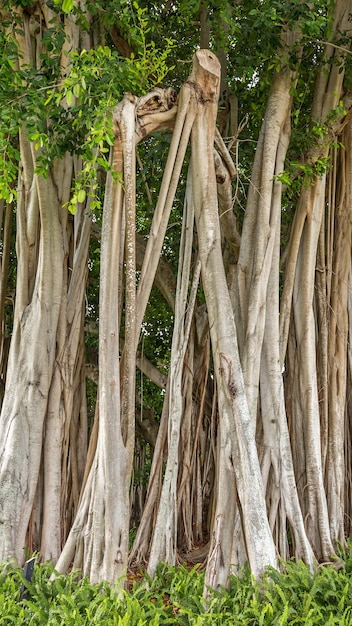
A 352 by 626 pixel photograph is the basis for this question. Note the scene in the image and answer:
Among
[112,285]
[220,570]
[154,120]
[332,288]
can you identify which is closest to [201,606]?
[220,570]

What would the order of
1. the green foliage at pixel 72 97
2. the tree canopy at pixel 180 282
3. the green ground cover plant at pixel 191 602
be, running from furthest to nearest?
the tree canopy at pixel 180 282 < the green foliage at pixel 72 97 < the green ground cover plant at pixel 191 602

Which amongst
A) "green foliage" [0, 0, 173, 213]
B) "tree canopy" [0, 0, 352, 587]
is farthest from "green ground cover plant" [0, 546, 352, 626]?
"green foliage" [0, 0, 173, 213]

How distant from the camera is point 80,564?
2998 millimetres

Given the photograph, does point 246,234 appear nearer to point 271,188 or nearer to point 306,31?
point 271,188

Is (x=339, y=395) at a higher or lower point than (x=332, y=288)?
lower

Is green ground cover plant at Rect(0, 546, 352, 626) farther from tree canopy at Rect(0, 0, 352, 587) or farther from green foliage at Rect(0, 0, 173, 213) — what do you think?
green foliage at Rect(0, 0, 173, 213)

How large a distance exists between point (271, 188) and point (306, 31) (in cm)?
97

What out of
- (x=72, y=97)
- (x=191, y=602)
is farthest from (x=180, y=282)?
(x=191, y=602)

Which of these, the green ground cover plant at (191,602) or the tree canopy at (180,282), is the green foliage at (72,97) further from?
the green ground cover plant at (191,602)

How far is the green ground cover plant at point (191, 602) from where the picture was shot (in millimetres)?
2539

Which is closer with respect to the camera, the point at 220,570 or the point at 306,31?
the point at 220,570

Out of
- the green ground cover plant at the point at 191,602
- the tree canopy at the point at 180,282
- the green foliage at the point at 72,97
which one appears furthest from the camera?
the tree canopy at the point at 180,282

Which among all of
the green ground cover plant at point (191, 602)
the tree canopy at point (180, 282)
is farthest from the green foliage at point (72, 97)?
the green ground cover plant at point (191, 602)

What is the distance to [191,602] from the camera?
9.50 feet
